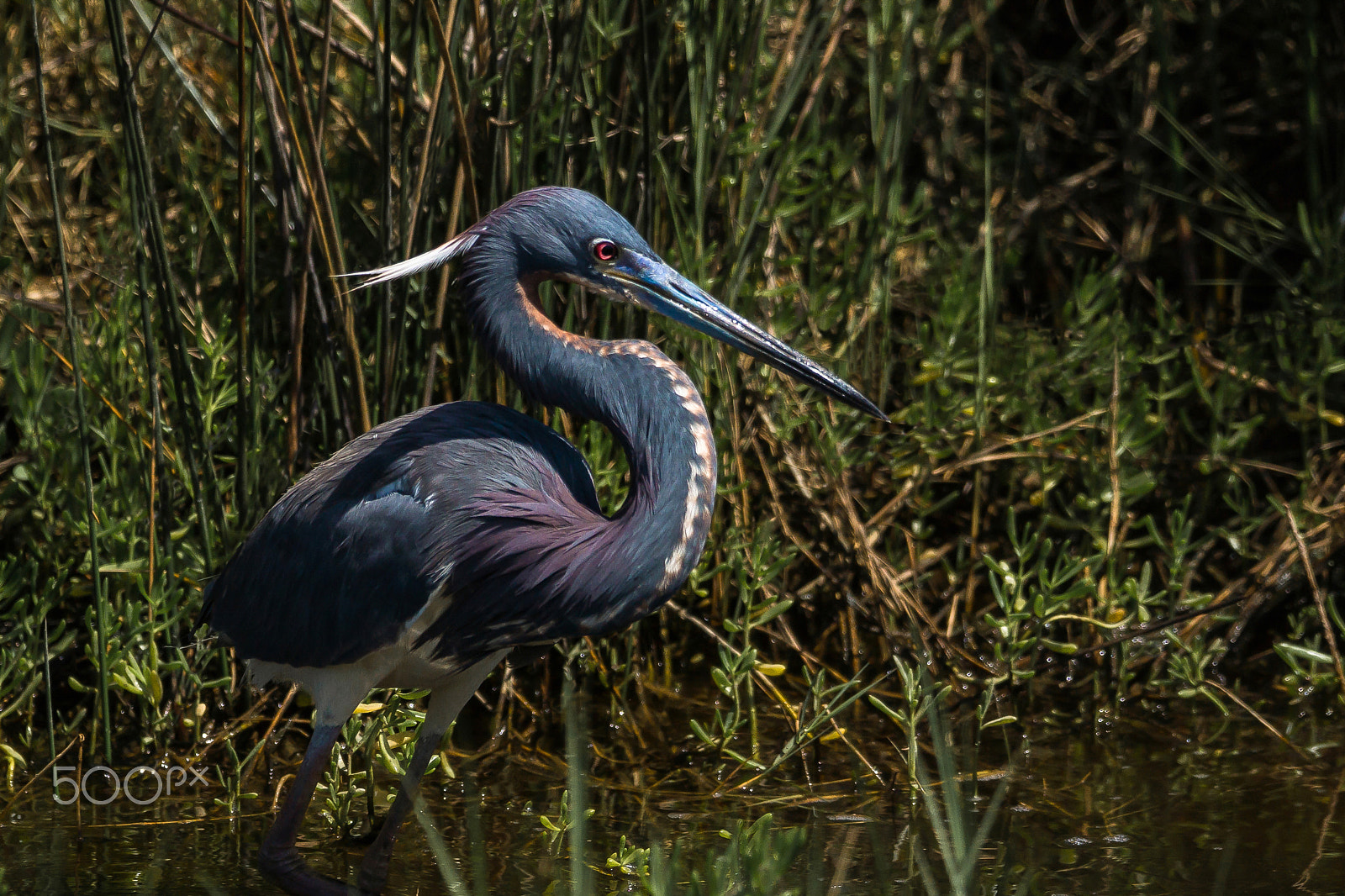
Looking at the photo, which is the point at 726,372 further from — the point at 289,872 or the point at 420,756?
the point at 289,872

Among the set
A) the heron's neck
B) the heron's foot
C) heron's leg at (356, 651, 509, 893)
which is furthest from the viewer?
heron's leg at (356, 651, 509, 893)

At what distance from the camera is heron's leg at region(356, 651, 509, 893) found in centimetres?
291

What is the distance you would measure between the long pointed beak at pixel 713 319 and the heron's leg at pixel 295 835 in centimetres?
107

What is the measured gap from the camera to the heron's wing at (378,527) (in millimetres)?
2723

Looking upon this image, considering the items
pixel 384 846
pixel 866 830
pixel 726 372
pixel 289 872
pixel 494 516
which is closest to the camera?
pixel 494 516

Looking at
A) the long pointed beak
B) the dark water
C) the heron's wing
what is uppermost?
the long pointed beak

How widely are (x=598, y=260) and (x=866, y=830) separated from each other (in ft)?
4.64

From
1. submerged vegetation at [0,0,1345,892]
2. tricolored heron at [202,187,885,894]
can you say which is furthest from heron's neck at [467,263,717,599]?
submerged vegetation at [0,0,1345,892]

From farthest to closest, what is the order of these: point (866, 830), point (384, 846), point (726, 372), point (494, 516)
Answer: point (726, 372), point (866, 830), point (384, 846), point (494, 516)

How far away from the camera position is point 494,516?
2.71 metres

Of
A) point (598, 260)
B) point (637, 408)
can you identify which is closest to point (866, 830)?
point (637, 408)

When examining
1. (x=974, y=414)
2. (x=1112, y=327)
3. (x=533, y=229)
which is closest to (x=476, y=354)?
(x=533, y=229)

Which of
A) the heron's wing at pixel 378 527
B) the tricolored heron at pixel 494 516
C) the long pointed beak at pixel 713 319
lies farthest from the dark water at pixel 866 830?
the long pointed beak at pixel 713 319

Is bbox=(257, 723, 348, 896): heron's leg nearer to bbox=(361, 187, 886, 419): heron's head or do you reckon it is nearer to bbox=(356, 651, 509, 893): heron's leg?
bbox=(356, 651, 509, 893): heron's leg
